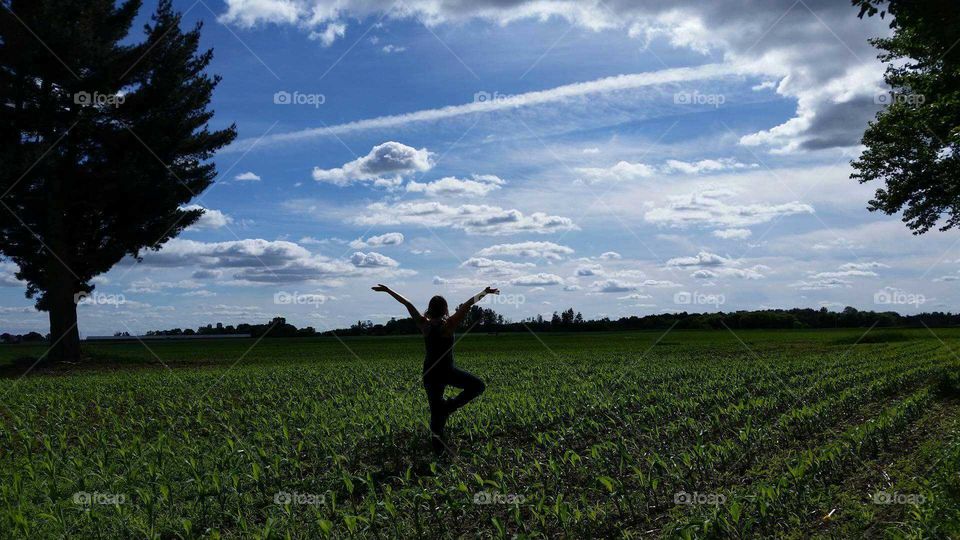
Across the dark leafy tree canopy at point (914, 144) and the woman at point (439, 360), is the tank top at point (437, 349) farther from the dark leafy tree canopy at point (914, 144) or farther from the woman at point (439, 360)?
the dark leafy tree canopy at point (914, 144)

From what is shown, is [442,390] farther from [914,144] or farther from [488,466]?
[914,144]

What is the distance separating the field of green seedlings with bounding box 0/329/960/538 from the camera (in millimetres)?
7375

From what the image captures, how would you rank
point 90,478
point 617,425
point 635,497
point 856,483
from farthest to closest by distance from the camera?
point 617,425 → point 90,478 → point 856,483 → point 635,497

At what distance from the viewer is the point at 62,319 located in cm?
3175

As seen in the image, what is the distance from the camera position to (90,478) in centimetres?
955

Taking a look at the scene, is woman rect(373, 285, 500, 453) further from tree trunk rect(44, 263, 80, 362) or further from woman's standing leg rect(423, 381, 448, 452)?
tree trunk rect(44, 263, 80, 362)

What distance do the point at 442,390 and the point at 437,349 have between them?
0.68 meters

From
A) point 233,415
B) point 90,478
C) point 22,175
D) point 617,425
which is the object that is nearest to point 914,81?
point 617,425

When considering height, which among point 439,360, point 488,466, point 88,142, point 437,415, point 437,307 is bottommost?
point 488,466

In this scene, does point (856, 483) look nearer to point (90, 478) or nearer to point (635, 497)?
point (635, 497)

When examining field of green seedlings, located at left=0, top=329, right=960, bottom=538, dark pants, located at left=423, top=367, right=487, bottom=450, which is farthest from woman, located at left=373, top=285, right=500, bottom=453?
field of green seedlings, located at left=0, top=329, right=960, bottom=538

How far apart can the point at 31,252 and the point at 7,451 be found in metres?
22.7

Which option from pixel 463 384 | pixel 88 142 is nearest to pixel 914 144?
pixel 463 384

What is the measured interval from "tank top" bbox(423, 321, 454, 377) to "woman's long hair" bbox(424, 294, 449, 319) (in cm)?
15
